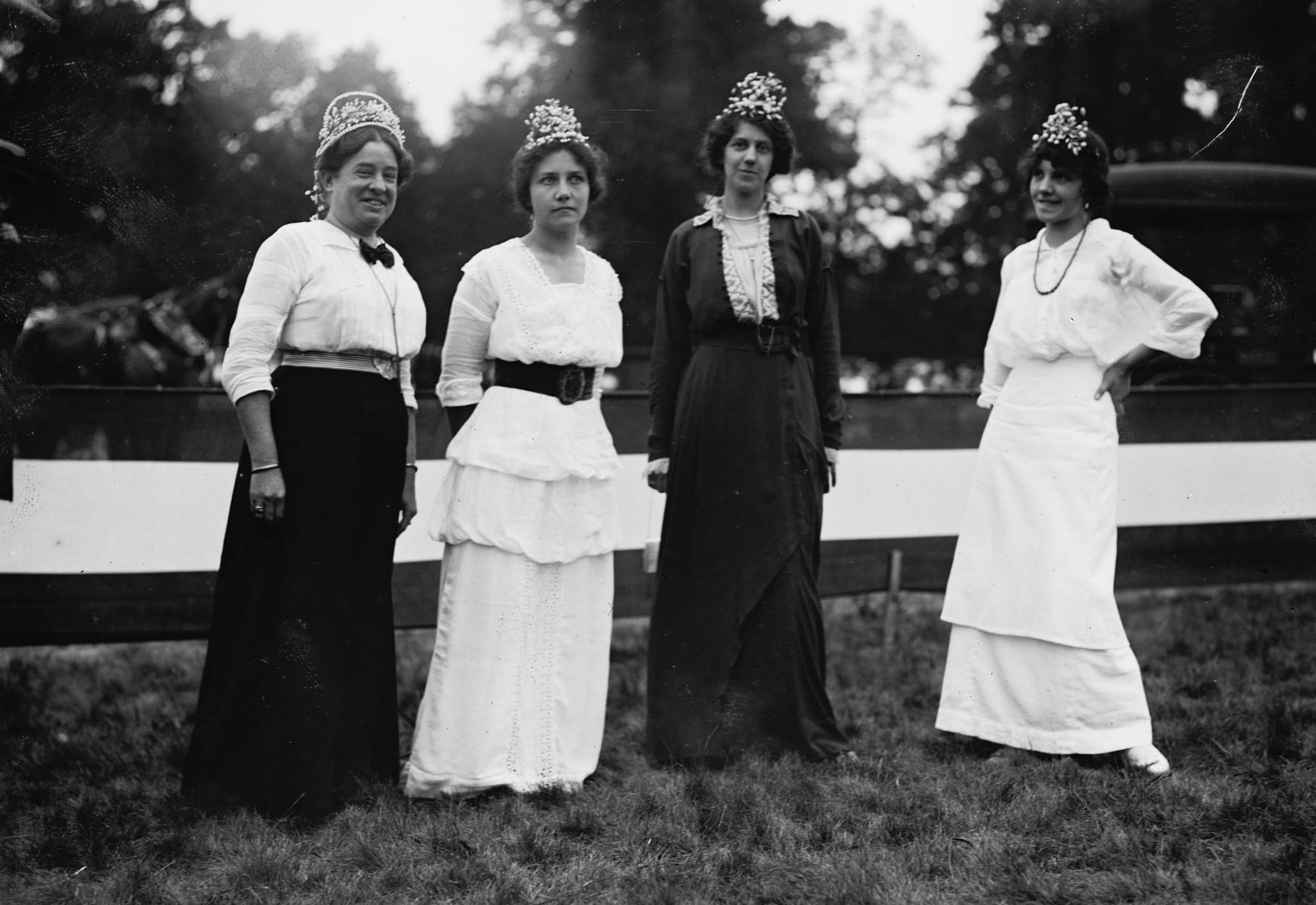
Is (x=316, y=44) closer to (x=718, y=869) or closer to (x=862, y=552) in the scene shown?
(x=862, y=552)

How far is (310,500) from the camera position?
3.26 m

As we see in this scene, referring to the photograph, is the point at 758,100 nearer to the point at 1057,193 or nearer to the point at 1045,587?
the point at 1057,193

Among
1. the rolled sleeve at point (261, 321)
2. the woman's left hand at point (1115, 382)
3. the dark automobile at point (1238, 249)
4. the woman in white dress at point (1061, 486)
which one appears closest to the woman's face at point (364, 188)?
the rolled sleeve at point (261, 321)

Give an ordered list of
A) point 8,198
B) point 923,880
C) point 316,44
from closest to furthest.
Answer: point 923,880 → point 8,198 → point 316,44

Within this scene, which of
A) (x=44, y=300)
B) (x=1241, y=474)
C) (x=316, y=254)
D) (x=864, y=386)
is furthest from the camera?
(x=864, y=386)

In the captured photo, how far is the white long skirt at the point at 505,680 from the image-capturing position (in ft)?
11.2

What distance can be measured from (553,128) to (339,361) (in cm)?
100

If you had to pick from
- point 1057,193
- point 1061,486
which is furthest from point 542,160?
point 1061,486

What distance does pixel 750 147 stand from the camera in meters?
3.80

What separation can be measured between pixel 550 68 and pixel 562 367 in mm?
5301

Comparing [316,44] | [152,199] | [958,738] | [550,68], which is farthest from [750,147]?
[550,68]

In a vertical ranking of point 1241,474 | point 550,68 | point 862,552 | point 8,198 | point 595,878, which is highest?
point 550,68

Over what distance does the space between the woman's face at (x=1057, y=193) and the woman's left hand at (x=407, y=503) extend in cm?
223

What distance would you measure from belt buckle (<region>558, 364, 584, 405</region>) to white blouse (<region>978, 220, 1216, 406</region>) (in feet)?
4.86
